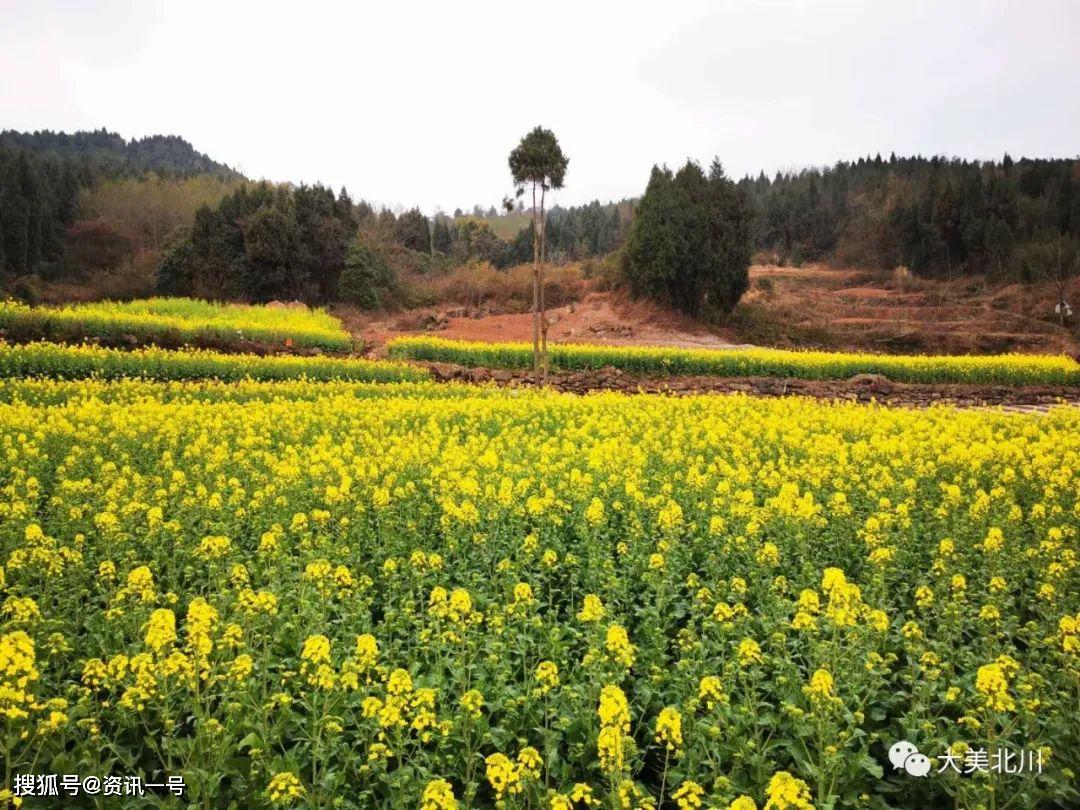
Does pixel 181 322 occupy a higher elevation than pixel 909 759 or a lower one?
higher

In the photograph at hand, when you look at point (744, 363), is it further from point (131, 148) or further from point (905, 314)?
point (131, 148)

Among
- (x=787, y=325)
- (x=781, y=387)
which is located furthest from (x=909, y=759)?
(x=787, y=325)

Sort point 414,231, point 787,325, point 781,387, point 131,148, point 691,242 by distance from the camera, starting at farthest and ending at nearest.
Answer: point 131,148 → point 414,231 → point 787,325 → point 691,242 → point 781,387

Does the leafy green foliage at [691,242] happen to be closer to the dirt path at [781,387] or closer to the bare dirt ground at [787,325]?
the bare dirt ground at [787,325]

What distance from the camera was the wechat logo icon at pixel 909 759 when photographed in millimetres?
3057

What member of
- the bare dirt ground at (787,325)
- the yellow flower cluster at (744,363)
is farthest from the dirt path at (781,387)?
the bare dirt ground at (787,325)

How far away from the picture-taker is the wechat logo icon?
120 inches

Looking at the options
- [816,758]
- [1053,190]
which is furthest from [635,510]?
[1053,190]

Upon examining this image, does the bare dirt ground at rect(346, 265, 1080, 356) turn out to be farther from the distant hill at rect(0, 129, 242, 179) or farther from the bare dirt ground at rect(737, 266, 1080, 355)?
the distant hill at rect(0, 129, 242, 179)

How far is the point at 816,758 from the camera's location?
319cm

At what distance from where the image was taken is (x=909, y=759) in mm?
3102

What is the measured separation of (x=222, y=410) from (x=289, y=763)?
26.9 feet

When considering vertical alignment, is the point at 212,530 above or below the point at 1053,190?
below

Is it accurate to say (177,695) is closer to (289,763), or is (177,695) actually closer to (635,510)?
(289,763)
